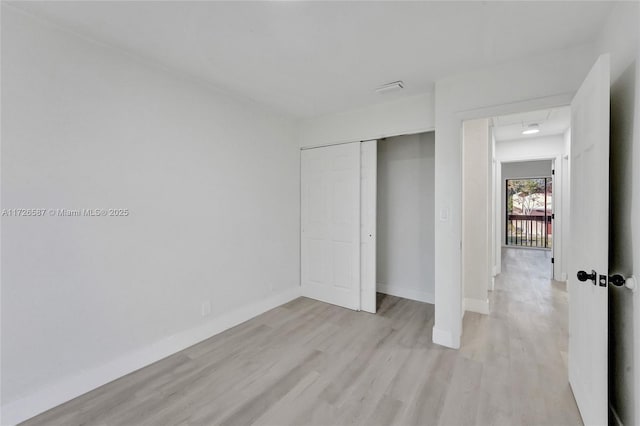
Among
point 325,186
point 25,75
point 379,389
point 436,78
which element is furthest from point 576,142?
point 25,75

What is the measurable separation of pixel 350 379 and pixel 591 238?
72.7 inches

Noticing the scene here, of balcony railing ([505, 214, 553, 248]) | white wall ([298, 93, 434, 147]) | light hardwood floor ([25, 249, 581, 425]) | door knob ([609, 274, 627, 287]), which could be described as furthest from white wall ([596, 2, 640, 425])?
balcony railing ([505, 214, 553, 248])

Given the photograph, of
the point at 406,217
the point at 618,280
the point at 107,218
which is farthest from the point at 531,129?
the point at 107,218

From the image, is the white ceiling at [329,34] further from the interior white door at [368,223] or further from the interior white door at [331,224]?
the interior white door at [331,224]

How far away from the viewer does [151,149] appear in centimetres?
242

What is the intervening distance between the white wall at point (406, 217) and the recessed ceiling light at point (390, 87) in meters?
1.18

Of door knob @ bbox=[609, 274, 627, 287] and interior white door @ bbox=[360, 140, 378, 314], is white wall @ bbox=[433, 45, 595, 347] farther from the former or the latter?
door knob @ bbox=[609, 274, 627, 287]

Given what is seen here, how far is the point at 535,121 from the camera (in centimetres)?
430

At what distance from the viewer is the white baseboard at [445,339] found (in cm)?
263

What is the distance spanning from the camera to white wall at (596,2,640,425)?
1386mm

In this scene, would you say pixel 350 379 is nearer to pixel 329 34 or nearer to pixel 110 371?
pixel 110 371

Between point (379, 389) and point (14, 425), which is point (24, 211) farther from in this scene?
point (379, 389)

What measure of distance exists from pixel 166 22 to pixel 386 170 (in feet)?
10.3

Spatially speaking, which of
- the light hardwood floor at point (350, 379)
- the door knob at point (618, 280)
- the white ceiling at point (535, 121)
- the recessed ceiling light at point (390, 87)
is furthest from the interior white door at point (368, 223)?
the door knob at point (618, 280)
